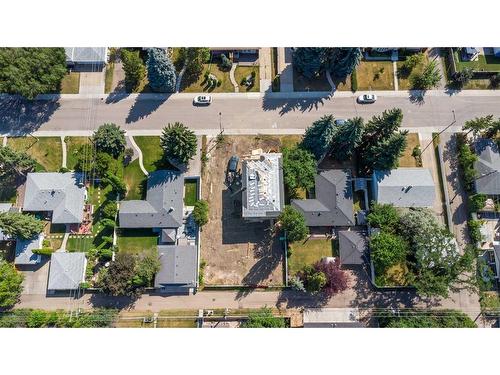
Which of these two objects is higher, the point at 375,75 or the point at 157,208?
the point at 375,75

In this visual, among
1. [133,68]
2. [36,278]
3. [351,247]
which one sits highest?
[133,68]

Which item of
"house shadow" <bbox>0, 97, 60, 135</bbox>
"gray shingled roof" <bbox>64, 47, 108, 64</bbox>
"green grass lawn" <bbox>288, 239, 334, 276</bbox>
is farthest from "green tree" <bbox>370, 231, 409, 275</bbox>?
"house shadow" <bbox>0, 97, 60, 135</bbox>

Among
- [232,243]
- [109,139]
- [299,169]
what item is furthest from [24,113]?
[299,169]

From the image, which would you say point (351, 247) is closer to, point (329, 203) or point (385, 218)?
point (385, 218)

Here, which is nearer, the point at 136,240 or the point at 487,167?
the point at 136,240

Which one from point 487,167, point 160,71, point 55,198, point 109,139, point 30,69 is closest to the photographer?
point 55,198

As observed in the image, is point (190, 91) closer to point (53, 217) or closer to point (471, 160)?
point (53, 217)
